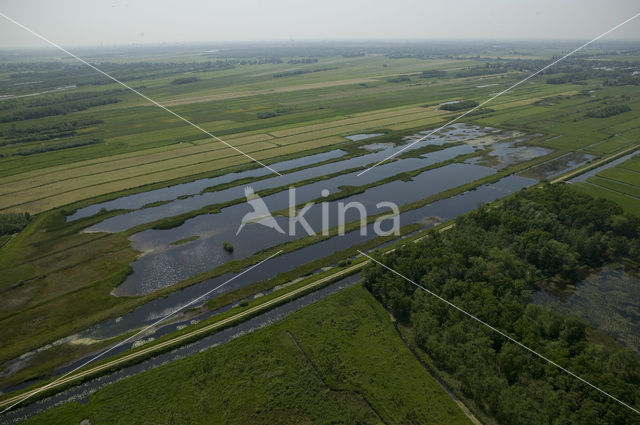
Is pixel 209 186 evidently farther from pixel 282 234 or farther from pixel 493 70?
pixel 493 70

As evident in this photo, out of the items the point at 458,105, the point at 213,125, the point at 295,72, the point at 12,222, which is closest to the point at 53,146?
the point at 213,125

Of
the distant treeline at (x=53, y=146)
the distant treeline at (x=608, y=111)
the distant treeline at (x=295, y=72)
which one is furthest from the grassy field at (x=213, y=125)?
the distant treeline at (x=295, y=72)

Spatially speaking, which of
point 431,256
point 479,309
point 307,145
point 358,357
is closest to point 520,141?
point 307,145

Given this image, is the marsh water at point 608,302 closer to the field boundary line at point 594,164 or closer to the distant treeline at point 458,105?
the field boundary line at point 594,164

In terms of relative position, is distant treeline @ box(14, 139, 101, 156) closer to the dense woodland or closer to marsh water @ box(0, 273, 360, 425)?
marsh water @ box(0, 273, 360, 425)

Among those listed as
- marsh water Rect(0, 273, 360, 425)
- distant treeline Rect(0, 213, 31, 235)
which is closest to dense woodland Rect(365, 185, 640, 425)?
marsh water Rect(0, 273, 360, 425)
